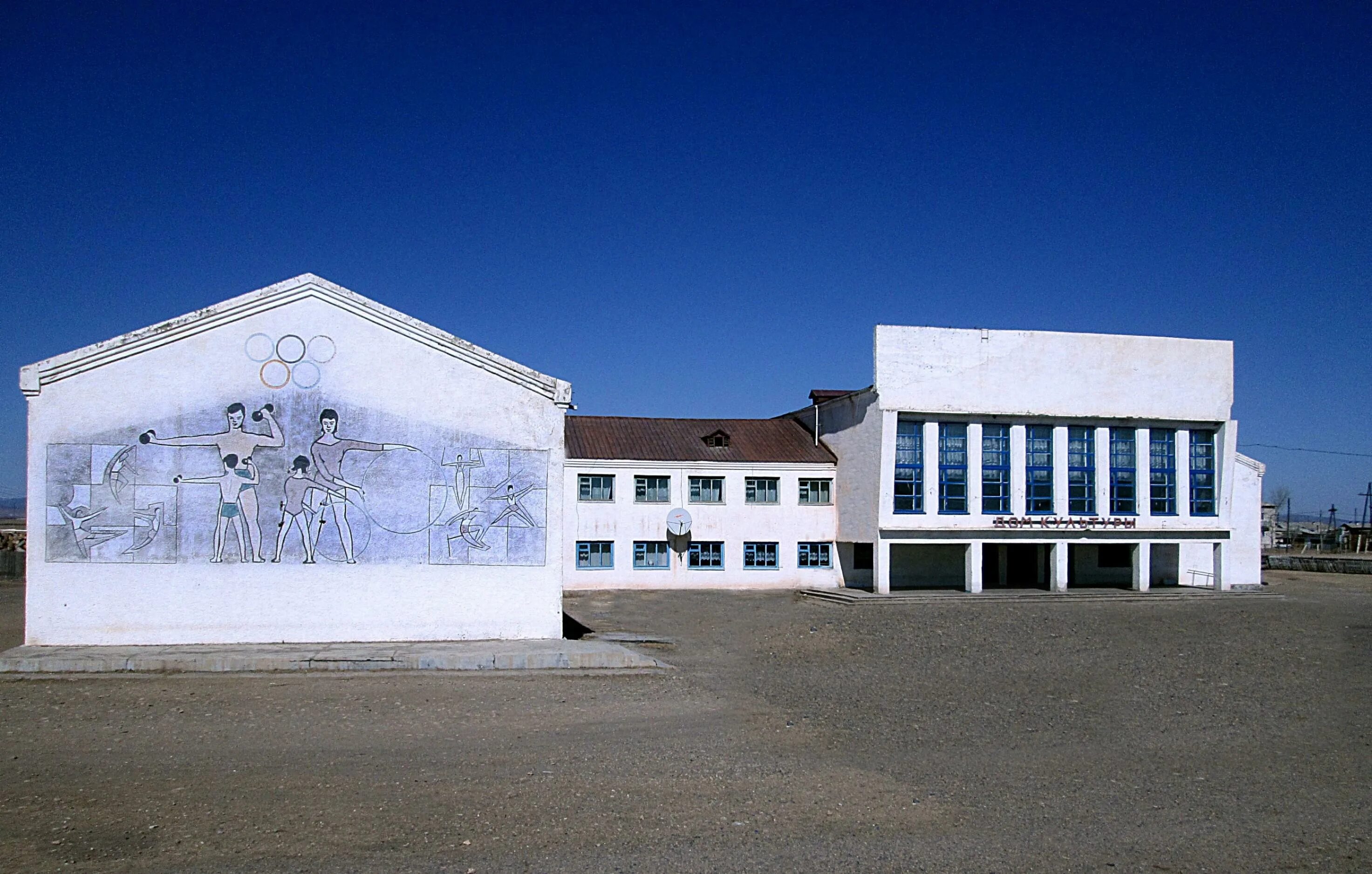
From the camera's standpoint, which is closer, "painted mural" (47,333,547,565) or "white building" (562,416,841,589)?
"painted mural" (47,333,547,565)

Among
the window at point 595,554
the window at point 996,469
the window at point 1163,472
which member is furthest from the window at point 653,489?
the window at point 1163,472

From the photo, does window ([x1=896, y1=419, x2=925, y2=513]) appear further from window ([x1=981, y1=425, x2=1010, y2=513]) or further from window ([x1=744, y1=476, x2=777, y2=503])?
window ([x1=744, y1=476, x2=777, y2=503])

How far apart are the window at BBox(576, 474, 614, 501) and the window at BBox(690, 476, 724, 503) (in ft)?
9.32

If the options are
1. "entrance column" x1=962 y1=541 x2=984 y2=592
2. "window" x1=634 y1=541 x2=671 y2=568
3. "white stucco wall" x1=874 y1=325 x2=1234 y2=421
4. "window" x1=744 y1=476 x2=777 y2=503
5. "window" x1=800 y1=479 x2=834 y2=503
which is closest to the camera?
"white stucco wall" x1=874 y1=325 x2=1234 y2=421

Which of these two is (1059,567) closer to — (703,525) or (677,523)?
(703,525)

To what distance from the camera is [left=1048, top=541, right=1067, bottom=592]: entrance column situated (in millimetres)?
33844

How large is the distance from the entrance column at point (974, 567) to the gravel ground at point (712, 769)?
1496 centimetres

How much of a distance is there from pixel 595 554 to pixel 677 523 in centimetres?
301

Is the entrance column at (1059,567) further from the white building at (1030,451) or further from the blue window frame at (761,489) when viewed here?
the blue window frame at (761,489)

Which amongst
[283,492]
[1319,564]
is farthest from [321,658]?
[1319,564]

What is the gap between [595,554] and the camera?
112 ft

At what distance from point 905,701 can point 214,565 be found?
37.1 ft

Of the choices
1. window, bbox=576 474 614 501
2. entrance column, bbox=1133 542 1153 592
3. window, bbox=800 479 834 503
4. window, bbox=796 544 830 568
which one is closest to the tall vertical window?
entrance column, bbox=1133 542 1153 592

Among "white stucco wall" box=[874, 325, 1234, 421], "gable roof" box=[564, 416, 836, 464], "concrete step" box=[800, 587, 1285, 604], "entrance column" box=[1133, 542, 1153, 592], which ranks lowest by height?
"concrete step" box=[800, 587, 1285, 604]
